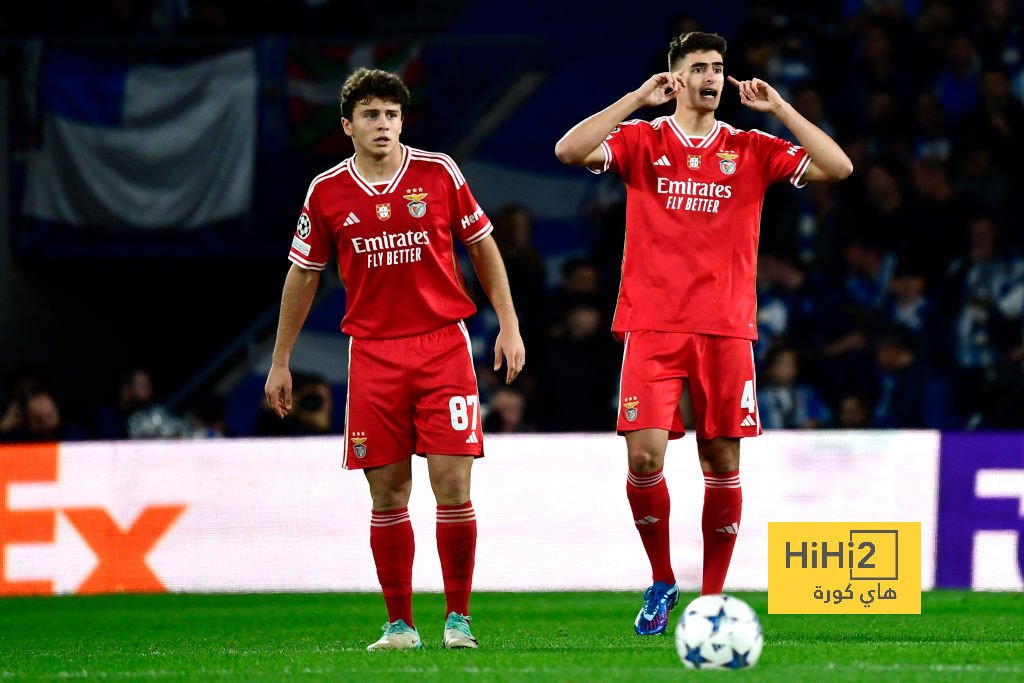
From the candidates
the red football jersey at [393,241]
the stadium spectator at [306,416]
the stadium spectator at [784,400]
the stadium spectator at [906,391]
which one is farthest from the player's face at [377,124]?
the stadium spectator at [906,391]

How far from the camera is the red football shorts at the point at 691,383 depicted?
6.05 m

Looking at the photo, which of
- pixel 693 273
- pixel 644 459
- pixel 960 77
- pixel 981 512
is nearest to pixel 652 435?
pixel 644 459

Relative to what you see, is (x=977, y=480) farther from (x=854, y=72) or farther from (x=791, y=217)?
(x=854, y=72)

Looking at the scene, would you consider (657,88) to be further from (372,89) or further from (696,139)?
(372,89)

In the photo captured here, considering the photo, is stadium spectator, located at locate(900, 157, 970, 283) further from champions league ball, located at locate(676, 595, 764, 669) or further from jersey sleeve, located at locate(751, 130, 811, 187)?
champions league ball, located at locate(676, 595, 764, 669)

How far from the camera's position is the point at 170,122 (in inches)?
480

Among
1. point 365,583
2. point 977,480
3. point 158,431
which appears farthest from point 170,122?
point 977,480

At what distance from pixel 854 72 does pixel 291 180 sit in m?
4.51

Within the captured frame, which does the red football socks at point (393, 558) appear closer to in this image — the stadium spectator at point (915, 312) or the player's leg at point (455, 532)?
the player's leg at point (455, 532)

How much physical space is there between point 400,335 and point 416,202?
47cm

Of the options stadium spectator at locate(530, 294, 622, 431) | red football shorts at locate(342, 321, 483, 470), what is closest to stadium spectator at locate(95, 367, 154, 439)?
stadium spectator at locate(530, 294, 622, 431)

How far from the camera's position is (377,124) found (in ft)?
18.3

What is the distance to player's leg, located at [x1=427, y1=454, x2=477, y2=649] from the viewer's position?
5.61 m

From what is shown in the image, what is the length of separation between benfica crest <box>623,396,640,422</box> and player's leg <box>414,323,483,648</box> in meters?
0.68
